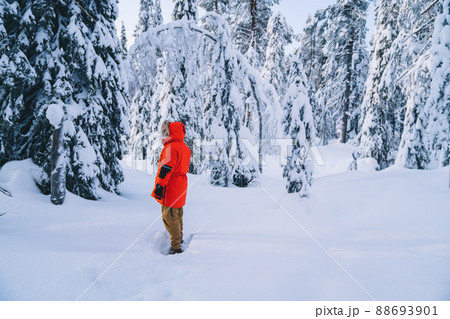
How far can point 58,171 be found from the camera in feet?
17.0

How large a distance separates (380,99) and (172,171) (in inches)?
568

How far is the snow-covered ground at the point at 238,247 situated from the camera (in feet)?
8.02

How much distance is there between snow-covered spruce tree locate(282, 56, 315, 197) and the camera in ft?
20.8

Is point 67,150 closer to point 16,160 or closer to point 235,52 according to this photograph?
point 16,160

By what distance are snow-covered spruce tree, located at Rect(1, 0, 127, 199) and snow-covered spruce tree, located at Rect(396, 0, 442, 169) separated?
10.2 meters

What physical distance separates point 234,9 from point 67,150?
14579 mm

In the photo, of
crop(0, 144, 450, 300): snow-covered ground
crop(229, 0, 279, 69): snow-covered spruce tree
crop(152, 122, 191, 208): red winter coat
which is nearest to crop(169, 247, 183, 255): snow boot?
crop(0, 144, 450, 300): snow-covered ground

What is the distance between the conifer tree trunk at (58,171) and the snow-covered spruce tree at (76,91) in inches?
2.9

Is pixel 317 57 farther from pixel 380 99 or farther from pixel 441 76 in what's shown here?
pixel 441 76

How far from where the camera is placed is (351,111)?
73.3ft

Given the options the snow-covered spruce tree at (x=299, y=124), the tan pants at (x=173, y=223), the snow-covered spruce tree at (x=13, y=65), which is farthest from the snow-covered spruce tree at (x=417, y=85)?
the snow-covered spruce tree at (x=13, y=65)

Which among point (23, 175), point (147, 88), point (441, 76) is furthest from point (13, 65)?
point (441, 76)

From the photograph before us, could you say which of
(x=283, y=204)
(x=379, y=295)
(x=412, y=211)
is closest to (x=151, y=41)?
(x=283, y=204)

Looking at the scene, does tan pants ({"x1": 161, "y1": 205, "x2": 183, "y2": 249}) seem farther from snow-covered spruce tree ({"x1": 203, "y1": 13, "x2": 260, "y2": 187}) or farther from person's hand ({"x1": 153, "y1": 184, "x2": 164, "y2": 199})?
snow-covered spruce tree ({"x1": 203, "y1": 13, "x2": 260, "y2": 187})
